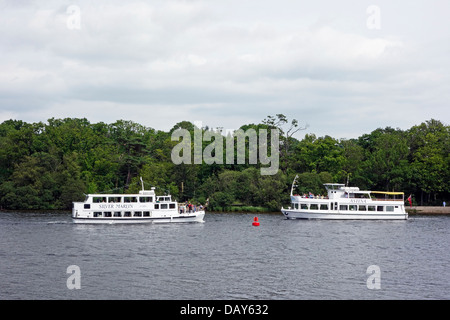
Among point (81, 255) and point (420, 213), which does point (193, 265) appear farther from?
point (420, 213)

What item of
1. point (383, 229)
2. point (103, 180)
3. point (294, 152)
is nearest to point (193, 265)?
point (383, 229)

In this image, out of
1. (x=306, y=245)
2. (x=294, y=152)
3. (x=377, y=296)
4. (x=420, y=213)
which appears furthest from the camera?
(x=294, y=152)

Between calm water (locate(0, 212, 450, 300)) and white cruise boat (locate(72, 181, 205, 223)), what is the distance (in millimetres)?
2368

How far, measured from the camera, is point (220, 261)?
53.1 m

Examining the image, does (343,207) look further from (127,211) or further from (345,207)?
(127,211)

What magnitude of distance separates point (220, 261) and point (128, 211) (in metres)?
35.4

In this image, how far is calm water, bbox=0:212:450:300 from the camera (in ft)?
135

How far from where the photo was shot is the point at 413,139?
13338cm

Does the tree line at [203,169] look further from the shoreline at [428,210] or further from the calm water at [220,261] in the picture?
the calm water at [220,261]
